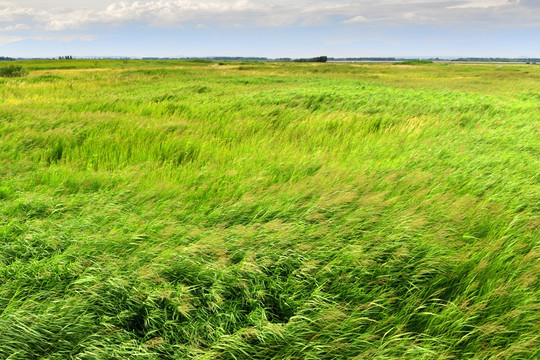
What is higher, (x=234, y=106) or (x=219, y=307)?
(x=234, y=106)

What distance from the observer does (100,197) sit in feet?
14.2

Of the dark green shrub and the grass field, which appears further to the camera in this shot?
the dark green shrub

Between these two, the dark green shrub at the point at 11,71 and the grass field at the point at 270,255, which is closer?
the grass field at the point at 270,255

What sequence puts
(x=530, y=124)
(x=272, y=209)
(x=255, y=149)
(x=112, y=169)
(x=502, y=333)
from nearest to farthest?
(x=502, y=333), (x=272, y=209), (x=112, y=169), (x=255, y=149), (x=530, y=124)

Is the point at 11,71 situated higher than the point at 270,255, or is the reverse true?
the point at 11,71

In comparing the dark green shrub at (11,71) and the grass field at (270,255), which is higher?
the dark green shrub at (11,71)

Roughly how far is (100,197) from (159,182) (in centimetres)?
81

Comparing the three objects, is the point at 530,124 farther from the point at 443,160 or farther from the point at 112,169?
the point at 112,169

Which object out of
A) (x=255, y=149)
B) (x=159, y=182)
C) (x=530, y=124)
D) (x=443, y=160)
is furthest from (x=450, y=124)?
(x=159, y=182)

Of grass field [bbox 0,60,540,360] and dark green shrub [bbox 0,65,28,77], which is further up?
dark green shrub [bbox 0,65,28,77]

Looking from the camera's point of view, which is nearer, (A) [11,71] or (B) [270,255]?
(B) [270,255]

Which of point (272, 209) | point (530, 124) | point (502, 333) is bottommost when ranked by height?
point (502, 333)

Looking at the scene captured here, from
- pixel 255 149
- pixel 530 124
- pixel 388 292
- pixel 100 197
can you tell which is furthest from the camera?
pixel 530 124

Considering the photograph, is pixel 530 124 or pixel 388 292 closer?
pixel 388 292
